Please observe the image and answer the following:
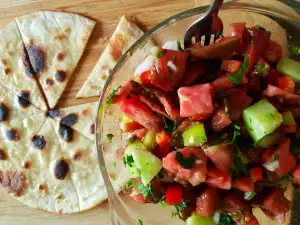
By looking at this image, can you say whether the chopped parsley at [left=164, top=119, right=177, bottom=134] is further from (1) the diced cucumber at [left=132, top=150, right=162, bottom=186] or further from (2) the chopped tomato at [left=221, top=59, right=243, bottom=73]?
(2) the chopped tomato at [left=221, top=59, right=243, bottom=73]

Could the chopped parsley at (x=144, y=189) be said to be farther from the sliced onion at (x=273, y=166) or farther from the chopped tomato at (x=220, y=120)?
the sliced onion at (x=273, y=166)

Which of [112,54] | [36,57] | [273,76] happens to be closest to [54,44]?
[36,57]

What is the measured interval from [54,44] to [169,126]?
1.47m

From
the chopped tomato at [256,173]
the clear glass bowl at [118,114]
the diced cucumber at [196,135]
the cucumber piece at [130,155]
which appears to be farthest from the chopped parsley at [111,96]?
the chopped tomato at [256,173]

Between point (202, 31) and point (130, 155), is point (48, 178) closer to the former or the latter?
point (130, 155)

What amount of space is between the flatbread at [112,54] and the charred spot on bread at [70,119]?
159 mm

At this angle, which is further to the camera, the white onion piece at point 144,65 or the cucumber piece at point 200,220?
the white onion piece at point 144,65

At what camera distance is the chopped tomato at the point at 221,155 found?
1942 mm

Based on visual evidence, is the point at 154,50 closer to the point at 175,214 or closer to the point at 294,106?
the point at 294,106

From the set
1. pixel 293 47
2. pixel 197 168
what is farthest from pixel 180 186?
pixel 293 47

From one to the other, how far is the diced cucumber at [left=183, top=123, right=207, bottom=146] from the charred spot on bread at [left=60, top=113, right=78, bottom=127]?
54.5 inches

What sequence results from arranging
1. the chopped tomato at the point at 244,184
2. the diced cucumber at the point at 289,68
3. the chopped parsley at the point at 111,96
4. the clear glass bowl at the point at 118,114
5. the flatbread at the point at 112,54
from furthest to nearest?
the flatbread at the point at 112,54, the clear glass bowl at the point at 118,114, the chopped parsley at the point at 111,96, the diced cucumber at the point at 289,68, the chopped tomato at the point at 244,184

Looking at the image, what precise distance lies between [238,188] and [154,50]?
833 millimetres

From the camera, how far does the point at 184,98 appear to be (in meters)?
1.96
